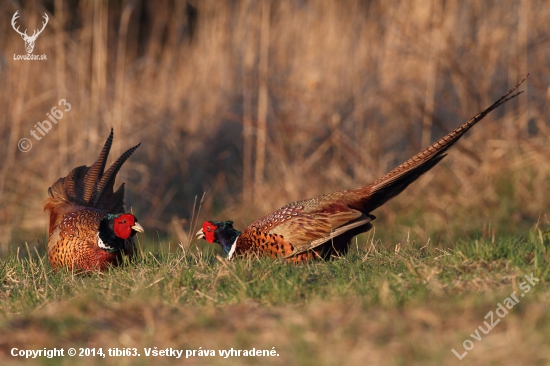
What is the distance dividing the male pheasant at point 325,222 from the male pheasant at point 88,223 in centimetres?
73

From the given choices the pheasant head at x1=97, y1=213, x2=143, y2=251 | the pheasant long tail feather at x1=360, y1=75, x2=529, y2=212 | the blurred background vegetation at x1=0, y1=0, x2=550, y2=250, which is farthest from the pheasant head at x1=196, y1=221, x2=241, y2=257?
the blurred background vegetation at x1=0, y1=0, x2=550, y2=250

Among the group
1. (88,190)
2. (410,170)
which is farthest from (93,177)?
(410,170)

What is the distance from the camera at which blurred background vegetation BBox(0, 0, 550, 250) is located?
8.02 metres

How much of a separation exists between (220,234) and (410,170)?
1.31 metres

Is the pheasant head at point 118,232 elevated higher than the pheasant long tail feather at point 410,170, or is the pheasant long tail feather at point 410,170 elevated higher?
the pheasant long tail feather at point 410,170

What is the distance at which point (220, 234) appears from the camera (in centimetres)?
495

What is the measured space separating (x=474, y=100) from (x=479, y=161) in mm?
688

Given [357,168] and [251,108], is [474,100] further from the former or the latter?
[251,108]

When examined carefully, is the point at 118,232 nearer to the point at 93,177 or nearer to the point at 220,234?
the point at 220,234

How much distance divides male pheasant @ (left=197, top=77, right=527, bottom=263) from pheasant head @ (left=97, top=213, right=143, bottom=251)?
2.16 ft

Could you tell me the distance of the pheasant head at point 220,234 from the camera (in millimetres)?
4922

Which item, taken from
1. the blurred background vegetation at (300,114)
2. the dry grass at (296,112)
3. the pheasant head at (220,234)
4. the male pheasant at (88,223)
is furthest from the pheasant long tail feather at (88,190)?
the blurred background vegetation at (300,114)

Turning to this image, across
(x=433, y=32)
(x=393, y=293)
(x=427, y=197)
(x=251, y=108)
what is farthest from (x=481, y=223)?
(x=393, y=293)

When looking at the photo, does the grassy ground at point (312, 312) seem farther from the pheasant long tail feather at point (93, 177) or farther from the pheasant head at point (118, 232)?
the pheasant long tail feather at point (93, 177)
